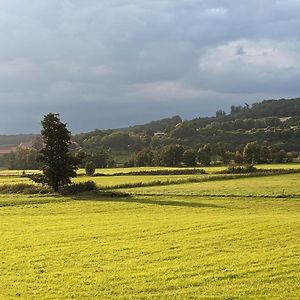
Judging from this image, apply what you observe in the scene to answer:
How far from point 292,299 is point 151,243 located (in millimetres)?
12374

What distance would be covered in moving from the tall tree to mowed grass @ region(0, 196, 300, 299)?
3186 cm

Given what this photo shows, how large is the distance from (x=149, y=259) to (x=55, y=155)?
176 ft

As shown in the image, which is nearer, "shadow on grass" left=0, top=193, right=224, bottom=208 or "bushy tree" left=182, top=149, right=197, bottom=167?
"shadow on grass" left=0, top=193, right=224, bottom=208

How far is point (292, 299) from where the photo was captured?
16.1 m

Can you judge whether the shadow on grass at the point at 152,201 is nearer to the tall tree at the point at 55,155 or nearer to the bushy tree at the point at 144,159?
the tall tree at the point at 55,155

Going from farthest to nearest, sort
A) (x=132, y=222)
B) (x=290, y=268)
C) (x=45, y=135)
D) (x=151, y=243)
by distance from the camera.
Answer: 1. (x=45, y=135)
2. (x=132, y=222)
3. (x=151, y=243)
4. (x=290, y=268)

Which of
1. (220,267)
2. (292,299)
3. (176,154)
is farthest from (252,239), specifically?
(176,154)

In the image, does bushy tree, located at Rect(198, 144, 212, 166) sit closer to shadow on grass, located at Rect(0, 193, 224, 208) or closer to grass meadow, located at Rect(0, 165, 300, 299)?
shadow on grass, located at Rect(0, 193, 224, 208)

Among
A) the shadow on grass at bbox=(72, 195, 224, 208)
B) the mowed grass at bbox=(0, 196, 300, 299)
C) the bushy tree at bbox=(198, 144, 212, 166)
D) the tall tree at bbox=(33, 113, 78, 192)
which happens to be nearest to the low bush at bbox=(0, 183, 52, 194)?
the tall tree at bbox=(33, 113, 78, 192)

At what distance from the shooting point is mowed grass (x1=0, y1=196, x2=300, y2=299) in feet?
58.2

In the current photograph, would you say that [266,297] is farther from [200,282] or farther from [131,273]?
[131,273]

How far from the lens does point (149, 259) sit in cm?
2295

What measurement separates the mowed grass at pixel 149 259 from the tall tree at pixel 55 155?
105ft

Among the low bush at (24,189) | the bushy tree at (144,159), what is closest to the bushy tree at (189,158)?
the bushy tree at (144,159)
